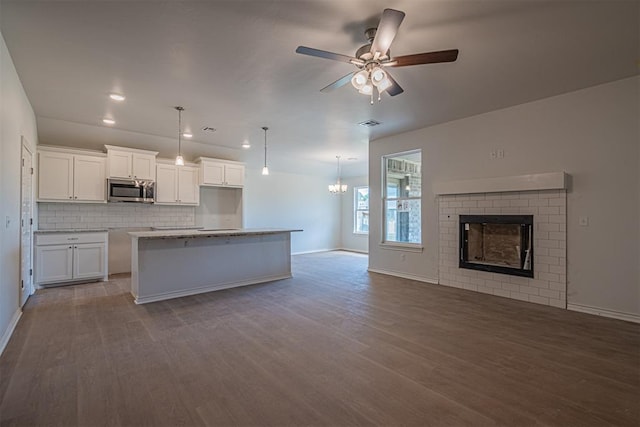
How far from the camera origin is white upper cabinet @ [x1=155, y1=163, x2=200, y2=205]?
6.37 metres

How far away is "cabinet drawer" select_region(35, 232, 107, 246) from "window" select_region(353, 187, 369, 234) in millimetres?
6860

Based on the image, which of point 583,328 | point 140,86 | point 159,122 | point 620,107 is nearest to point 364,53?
point 140,86

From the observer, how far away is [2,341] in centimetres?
281

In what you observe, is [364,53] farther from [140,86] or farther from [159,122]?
[159,122]

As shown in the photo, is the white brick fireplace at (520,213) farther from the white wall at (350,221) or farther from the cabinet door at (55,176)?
the cabinet door at (55,176)

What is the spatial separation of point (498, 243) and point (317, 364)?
354cm

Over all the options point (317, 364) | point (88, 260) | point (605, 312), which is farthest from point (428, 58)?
point (88, 260)

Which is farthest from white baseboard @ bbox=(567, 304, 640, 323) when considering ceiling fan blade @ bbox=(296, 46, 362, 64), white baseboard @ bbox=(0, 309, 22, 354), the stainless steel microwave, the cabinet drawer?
the cabinet drawer

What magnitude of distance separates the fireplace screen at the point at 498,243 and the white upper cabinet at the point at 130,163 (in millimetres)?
5845

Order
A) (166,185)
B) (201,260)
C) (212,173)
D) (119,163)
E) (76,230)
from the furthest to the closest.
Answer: (212,173) < (166,185) < (119,163) < (76,230) < (201,260)

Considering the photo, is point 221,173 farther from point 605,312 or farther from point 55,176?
point 605,312

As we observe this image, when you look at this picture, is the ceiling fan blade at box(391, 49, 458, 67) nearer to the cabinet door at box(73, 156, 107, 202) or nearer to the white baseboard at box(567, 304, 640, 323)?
the white baseboard at box(567, 304, 640, 323)

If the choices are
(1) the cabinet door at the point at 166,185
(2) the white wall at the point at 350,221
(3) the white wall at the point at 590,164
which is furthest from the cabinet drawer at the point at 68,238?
(2) the white wall at the point at 350,221

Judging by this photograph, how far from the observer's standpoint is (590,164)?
3865 mm
